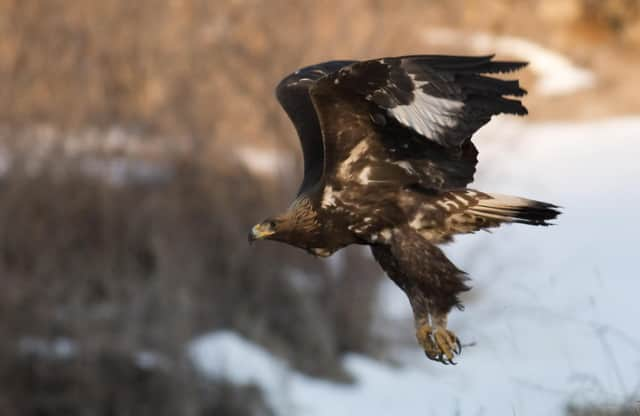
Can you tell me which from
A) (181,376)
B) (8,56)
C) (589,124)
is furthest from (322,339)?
(589,124)

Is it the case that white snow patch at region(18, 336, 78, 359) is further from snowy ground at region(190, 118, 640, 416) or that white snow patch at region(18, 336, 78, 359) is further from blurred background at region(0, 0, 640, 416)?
snowy ground at region(190, 118, 640, 416)

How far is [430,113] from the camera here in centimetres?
488

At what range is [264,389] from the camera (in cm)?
1259

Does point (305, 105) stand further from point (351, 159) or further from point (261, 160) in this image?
point (261, 160)

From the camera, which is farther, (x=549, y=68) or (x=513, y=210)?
(x=549, y=68)

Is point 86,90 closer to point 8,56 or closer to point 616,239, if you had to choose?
point 8,56

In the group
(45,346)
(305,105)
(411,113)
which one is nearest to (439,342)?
(411,113)

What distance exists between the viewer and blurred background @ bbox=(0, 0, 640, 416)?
13.1m

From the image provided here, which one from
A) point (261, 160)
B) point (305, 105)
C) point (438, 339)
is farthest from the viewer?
point (261, 160)

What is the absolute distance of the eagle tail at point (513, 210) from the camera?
5137 mm

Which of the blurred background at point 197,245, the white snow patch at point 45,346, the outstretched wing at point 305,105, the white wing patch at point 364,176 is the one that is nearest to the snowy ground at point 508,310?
the blurred background at point 197,245

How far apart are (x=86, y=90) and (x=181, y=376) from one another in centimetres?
440

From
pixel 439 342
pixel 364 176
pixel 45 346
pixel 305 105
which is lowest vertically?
pixel 439 342

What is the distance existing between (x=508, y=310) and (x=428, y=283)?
25.7ft
